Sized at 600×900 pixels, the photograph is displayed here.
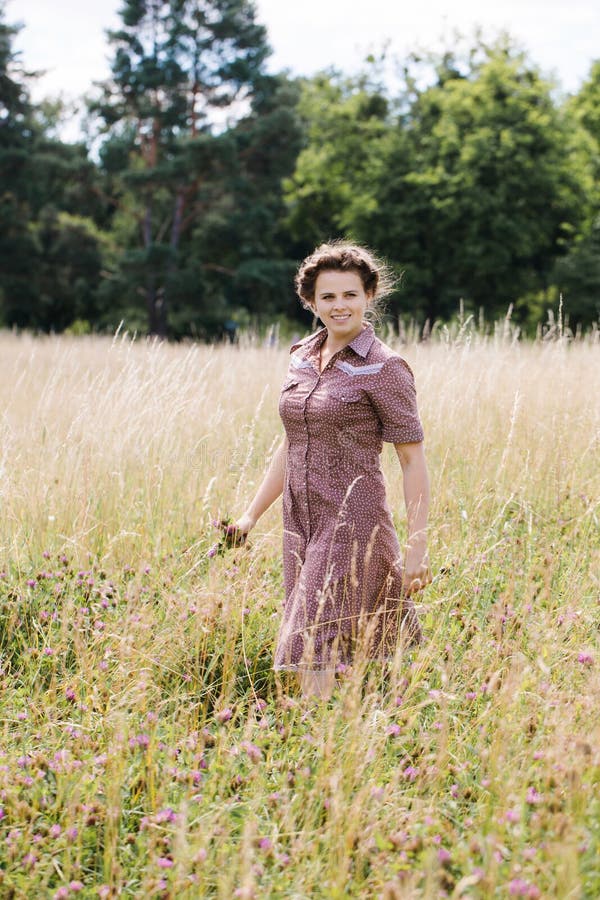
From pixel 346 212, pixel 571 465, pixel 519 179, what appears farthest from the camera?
pixel 346 212

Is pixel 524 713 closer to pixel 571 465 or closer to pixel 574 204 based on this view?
pixel 571 465

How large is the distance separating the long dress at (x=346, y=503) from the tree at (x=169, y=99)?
23148mm

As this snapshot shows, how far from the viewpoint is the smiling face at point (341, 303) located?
2.71m

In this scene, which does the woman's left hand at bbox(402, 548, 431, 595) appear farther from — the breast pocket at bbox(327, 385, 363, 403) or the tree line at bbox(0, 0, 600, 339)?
the tree line at bbox(0, 0, 600, 339)

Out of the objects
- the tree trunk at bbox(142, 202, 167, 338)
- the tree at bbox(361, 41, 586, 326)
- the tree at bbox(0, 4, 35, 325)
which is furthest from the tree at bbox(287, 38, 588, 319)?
the tree at bbox(0, 4, 35, 325)

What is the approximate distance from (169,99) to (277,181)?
422cm

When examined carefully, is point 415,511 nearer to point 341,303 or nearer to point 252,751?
point 341,303

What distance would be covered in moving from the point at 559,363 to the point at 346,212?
20.1 m

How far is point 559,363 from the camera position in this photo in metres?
6.11

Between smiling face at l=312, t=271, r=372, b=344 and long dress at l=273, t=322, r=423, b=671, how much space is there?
5cm

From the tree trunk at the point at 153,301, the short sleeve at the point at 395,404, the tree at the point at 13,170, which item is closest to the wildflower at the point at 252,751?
the short sleeve at the point at 395,404

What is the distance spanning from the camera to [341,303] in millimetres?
2707

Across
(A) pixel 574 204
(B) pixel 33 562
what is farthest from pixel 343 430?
(A) pixel 574 204

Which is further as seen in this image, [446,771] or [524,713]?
[524,713]
